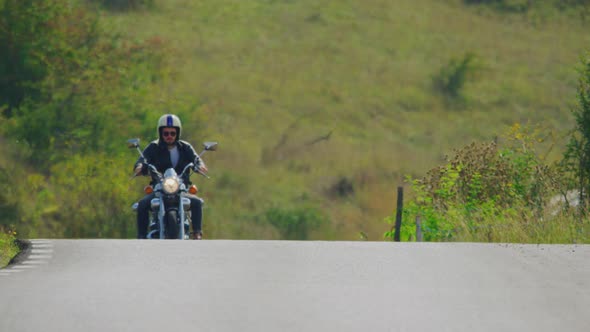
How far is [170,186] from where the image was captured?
1574 centimetres

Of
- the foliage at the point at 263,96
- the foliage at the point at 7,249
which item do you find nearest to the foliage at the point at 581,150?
the foliage at the point at 7,249

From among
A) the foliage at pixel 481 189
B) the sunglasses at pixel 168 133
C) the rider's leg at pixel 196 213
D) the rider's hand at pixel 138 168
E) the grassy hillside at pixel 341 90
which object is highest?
the sunglasses at pixel 168 133

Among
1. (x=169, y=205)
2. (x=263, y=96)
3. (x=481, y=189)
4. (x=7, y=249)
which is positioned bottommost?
(x=263, y=96)

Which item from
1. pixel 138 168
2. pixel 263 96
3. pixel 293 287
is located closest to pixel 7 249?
pixel 138 168

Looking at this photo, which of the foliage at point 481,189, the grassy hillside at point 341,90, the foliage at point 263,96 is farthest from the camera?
the grassy hillside at point 341,90

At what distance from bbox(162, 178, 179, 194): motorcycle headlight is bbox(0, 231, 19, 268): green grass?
2626mm

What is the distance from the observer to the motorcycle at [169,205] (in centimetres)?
1560

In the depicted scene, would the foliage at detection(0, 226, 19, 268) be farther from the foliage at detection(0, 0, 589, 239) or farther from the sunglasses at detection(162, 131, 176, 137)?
the foliage at detection(0, 0, 589, 239)

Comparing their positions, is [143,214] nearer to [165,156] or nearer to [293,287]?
[165,156]

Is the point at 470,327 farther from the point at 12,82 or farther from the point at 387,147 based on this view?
the point at 387,147

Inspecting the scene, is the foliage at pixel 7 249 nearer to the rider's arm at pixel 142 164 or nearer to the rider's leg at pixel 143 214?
the rider's leg at pixel 143 214

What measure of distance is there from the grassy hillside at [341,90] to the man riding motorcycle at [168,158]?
24.5 meters

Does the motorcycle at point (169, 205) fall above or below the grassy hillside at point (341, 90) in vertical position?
above

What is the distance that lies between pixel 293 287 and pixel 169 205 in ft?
20.6
